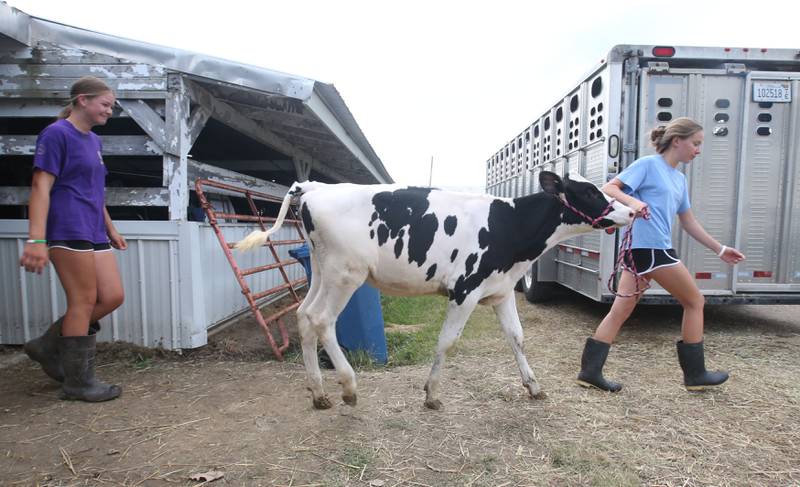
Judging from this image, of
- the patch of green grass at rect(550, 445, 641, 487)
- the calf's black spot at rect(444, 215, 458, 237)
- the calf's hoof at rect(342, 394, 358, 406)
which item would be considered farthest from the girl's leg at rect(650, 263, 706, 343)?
the calf's hoof at rect(342, 394, 358, 406)

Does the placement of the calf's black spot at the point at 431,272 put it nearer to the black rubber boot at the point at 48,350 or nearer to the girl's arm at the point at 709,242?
the girl's arm at the point at 709,242

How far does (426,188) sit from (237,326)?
122 inches

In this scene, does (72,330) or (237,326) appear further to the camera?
(237,326)

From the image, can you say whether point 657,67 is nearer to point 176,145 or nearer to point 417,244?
point 417,244

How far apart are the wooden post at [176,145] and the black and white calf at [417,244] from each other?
140 cm

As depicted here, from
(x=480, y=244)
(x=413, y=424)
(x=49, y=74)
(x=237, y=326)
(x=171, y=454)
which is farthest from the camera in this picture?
(x=237, y=326)

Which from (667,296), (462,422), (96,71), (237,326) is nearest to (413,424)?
(462,422)

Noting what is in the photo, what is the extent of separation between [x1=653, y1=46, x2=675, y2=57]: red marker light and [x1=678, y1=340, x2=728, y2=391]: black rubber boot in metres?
3.21

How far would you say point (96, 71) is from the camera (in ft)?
13.2

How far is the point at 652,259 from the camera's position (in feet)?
10.5

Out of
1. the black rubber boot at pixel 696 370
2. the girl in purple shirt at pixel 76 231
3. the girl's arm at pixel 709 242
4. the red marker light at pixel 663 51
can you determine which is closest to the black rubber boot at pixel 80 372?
the girl in purple shirt at pixel 76 231

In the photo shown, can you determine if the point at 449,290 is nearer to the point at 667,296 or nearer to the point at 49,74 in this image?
the point at 667,296

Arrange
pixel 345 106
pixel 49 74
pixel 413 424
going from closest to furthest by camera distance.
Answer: pixel 413 424 → pixel 49 74 → pixel 345 106

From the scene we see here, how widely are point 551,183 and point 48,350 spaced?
3.75 metres
